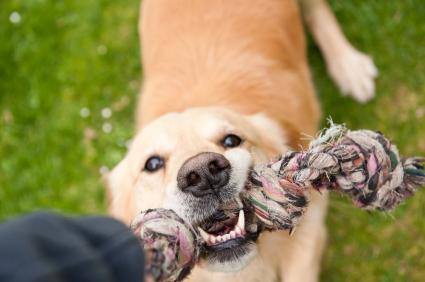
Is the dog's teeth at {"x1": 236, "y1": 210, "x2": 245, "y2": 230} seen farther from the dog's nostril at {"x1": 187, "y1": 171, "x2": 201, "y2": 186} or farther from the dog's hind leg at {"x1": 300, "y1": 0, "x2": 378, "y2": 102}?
the dog's hind leg at {"x1": 300, "y1": 0, "x2": 378, "y2": 102}

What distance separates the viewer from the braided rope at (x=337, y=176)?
1.89 m

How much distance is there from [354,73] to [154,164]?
183 centimetres

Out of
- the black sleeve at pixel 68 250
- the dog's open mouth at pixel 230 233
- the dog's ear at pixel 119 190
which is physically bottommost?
the dog's ear at pixel 119 190

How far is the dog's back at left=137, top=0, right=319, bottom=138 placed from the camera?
313 cm

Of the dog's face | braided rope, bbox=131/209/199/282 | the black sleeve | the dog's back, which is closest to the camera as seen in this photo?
the black sleeve

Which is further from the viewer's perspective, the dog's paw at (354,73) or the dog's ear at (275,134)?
the dog's paw at (354,73)

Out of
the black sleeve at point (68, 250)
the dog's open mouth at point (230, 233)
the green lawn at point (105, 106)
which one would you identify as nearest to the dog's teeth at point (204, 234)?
the dog's open mouth at point (230, 233)

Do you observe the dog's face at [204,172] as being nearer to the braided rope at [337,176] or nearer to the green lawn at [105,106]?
the braided rope at [337,176]

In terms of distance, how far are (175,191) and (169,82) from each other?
1265 millimetres

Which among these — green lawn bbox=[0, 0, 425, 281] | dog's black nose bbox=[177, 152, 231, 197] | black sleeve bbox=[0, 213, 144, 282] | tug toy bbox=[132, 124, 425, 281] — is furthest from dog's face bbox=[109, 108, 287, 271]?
green lawn bbox=[0, 0, 425, 281]

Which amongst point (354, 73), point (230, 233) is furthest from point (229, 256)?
point (354, 73)

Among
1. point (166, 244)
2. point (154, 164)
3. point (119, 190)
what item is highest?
point (166, 244)

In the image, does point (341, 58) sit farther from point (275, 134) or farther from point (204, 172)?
point (204, 172)

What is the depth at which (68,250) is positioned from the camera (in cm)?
97
